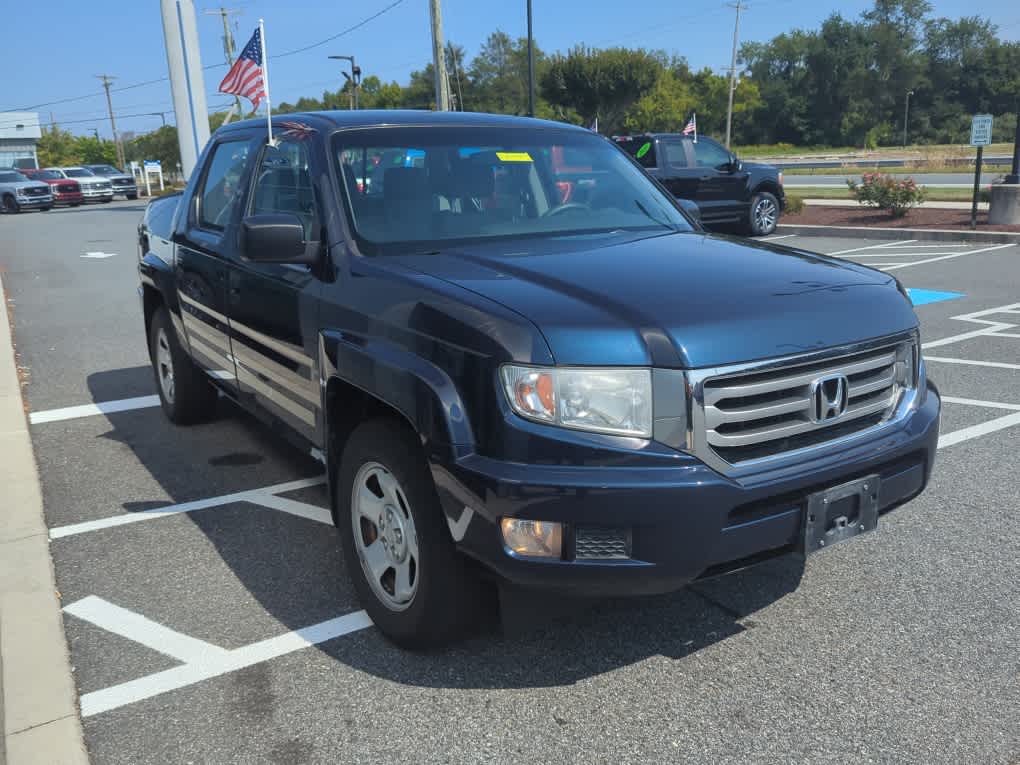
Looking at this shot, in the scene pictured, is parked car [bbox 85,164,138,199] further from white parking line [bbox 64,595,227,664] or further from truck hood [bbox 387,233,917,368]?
truck hood [bbox 387,233,917,368]

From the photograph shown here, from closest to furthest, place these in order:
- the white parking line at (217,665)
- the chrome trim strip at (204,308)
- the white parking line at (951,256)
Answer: the white parking line at (217,665) < the chrome trim strip at (204,308) < the white parking line at (951,256)

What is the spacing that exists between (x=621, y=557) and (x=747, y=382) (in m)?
0.63

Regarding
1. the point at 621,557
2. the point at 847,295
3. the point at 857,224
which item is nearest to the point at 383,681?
the point at 621,557

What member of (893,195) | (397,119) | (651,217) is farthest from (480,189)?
(893,195)

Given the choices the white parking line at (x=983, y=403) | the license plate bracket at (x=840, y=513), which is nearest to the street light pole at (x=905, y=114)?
the white parking line at (x=983, y=403)

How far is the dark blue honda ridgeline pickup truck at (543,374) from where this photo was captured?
8.27ft

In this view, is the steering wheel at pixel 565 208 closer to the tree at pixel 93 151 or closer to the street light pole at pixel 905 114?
the street light pole at pixel 905 114

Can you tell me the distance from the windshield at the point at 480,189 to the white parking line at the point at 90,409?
12.5 feet

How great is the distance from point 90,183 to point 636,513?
43324 millimetres

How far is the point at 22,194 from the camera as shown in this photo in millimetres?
35969

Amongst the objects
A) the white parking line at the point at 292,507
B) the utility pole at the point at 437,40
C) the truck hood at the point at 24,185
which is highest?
the utility pole at the point at 437,40

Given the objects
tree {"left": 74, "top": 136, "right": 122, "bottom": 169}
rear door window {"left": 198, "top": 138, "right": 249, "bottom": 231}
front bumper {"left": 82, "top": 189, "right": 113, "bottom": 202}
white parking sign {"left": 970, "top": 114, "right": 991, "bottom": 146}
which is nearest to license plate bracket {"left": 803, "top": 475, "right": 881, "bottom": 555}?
rear door window {"left": 198, "top": 138, "right": 249, "bottom": 231}

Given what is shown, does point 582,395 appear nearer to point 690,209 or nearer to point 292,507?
point 690,209

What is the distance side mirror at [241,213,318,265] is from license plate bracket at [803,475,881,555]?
2024mm
